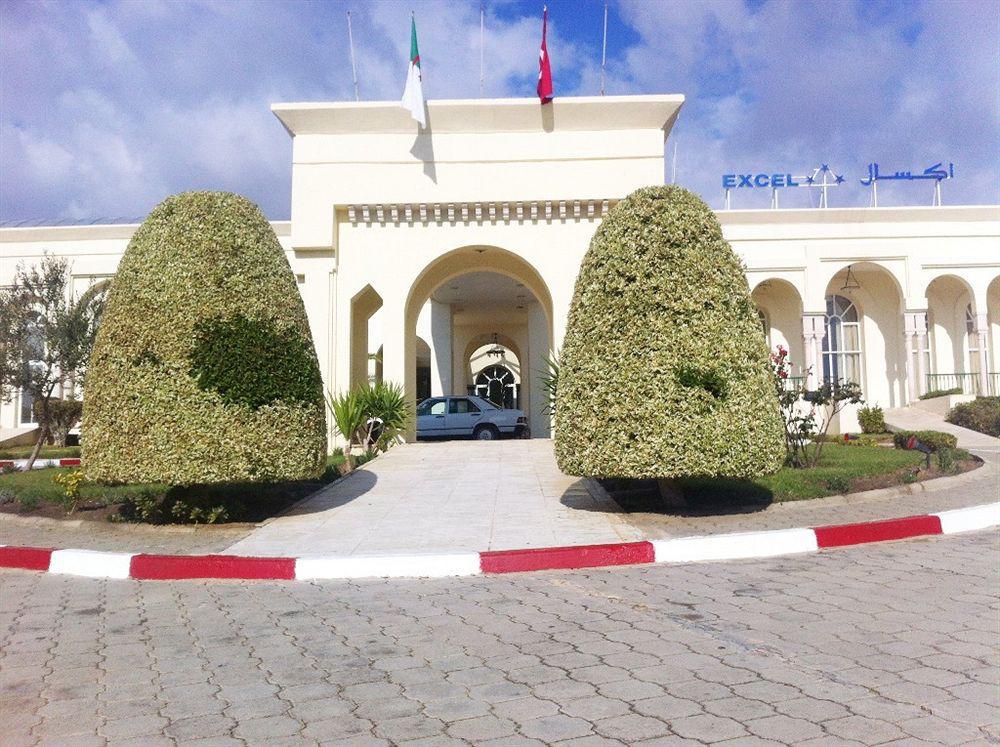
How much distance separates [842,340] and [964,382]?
4079 millimetres

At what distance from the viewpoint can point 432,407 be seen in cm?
2231

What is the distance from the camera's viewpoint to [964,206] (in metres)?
23.8

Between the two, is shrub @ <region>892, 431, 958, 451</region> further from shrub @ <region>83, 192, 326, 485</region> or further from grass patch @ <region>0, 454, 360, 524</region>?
shrub @ <region>83, 192, 326, 485</region>

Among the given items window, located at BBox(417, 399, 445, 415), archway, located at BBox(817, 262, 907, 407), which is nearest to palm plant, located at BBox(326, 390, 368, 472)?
window, located at BBox(417, 399, 445, 415)

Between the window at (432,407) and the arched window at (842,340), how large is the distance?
13.6 metres

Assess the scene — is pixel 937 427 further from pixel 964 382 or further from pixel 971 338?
pixel 971 338

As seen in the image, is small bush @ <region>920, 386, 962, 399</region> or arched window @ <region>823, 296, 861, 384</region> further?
arched window @ <region>823, 296, 861, 384</region>

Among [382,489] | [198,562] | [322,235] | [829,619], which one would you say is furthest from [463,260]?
[829,619]

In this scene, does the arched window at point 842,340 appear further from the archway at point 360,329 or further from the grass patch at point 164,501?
the grass patch at point 164,501

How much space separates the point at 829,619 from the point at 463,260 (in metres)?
15.6

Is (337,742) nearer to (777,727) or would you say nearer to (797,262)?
(777,727)

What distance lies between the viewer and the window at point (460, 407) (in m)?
22.4

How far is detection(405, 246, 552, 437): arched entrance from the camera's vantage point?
1842 cm

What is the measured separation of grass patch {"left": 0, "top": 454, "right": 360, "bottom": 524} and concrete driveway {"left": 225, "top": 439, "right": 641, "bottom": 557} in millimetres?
431
